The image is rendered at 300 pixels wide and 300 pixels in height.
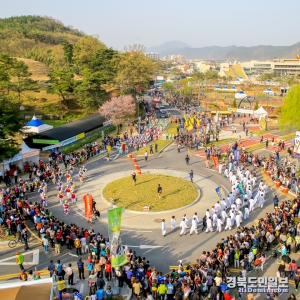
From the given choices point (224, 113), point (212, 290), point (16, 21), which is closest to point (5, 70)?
point (224, 113)

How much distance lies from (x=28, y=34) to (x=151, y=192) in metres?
118

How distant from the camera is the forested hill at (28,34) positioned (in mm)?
92300

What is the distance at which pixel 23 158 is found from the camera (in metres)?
26.9

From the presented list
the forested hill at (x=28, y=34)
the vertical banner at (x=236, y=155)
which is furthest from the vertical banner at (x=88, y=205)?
the forested hill at (x=28, y=34)

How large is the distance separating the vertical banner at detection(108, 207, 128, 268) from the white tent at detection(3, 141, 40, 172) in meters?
15.6

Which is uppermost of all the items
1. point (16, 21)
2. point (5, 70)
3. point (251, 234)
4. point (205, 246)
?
point (16, 21)

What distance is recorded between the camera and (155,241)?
55.1ft

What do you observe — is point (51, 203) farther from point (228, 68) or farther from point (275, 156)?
point (228, 68)

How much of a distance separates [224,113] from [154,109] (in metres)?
14.7

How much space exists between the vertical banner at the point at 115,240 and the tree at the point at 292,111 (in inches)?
912

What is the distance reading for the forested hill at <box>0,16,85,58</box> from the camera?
3634 inches

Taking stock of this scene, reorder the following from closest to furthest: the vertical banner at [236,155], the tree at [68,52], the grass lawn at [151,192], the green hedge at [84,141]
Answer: the grass lawn at [151,192]
the vertical banner at [236,155]
the green hedge at [84,141]
the tree at [68,52]

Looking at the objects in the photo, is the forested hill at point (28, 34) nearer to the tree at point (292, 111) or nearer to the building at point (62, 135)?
the building at point (62, 135)

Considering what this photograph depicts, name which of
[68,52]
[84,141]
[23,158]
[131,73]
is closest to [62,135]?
[84,141]
